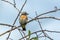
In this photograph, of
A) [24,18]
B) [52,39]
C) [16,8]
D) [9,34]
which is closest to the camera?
[52,39]

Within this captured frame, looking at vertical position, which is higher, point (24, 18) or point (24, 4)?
point (24, 4)

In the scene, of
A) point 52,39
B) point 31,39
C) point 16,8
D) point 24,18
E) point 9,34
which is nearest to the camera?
point 31,39

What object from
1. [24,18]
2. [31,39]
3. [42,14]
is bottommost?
[24,18]

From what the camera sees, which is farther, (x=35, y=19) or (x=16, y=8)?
(x=16, y=8)

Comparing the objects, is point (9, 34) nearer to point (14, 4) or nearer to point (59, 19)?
point (14, 4)

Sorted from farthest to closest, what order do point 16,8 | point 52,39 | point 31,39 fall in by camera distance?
1. point 16,8
2. point 52,39
3. point 31,39

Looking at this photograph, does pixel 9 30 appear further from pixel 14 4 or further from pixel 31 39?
pixel 31 39

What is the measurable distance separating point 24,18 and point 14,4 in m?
4.01

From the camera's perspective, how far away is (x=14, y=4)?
3469 mm

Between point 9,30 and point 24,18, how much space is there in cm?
418

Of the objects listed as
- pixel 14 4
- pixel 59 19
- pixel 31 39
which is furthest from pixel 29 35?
pixel 14 4

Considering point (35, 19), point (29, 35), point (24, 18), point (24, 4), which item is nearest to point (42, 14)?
point (35, 19)

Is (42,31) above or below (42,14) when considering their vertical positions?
below

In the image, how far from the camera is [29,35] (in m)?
2.63
